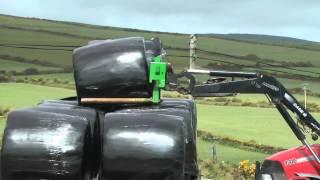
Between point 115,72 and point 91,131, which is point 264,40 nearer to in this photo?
point 115,72

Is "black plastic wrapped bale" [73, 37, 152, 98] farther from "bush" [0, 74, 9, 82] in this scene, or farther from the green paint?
"bush" [0, 74, 9, 82]

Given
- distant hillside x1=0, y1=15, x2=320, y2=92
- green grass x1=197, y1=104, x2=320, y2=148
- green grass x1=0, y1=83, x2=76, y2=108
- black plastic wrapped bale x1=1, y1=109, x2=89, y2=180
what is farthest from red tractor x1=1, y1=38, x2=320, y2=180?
distant hillside x1=0, y1=15, x2=320, y2=92

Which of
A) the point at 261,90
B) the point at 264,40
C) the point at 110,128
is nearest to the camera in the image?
the point at 110,128

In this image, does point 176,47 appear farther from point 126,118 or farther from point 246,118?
point 126,118

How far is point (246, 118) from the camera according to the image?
67.2ft

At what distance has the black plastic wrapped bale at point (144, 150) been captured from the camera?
5.54m

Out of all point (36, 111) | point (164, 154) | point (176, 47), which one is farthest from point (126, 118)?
point (176, 47)

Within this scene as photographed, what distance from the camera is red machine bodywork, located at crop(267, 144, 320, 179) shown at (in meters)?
7.39

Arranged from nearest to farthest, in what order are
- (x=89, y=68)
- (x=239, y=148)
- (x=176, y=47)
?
Result: (x=89, y=68) → (x=239, y=148) → (x=176, y=47)

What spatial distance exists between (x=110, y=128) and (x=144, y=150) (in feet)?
1.34

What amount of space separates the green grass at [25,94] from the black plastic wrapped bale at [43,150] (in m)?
16.0

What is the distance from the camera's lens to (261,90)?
24.3 ft

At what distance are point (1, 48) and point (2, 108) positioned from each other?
20.9 m

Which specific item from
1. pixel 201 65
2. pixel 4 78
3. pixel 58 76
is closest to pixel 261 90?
pixel 4 78
